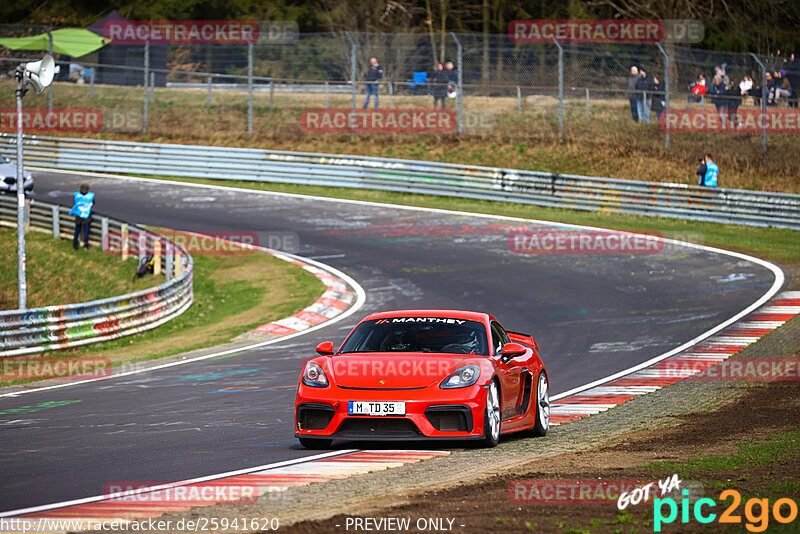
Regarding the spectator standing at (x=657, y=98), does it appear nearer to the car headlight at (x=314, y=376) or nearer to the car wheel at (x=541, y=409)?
the car wheel at (x=541, y=409)

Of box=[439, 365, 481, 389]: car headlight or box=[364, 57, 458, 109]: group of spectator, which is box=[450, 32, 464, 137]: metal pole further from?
box=[439, 365, 481, 389]: car headlight

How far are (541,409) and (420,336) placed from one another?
1.47 metres

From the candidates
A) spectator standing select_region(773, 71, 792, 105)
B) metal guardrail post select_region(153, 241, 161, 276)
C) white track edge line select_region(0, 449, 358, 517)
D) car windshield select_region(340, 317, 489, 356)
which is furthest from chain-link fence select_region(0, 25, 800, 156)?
white track edge line select_region(0, 449, 358, 517)

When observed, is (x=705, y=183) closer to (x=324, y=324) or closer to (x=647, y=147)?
(x=647, y=147)

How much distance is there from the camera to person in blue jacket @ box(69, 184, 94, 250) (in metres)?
24.9

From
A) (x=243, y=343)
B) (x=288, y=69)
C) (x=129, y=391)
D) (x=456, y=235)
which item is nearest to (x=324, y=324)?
(x=243, y=343)

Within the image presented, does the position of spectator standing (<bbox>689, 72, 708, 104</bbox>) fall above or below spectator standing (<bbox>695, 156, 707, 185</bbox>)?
above

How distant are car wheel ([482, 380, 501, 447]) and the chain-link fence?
22828 mm

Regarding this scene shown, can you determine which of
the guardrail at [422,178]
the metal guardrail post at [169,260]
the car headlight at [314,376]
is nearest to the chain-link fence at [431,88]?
the guardrail at [422,178]

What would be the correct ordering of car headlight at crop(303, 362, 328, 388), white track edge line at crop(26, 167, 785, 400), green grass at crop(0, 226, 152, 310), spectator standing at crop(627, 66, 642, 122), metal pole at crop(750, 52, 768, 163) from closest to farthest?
1. car headlight at crop(303, 362, 328, 388)
2. white track edge line at crop(26, 167, 785, 400)
3. green grass at crop(0, 226, 152, 310)
4. metal pole at crop(750, 52, 768, 163)
5. spectator standing at crop(627, 66, 642, 122)

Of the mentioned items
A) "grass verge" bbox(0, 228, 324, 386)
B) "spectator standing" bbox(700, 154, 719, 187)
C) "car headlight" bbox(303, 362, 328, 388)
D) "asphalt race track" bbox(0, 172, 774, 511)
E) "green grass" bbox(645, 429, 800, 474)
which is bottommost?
"grass verge" bbox(0, 228, 324, 386)

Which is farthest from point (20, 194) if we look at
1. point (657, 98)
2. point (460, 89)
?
point (657, 98)

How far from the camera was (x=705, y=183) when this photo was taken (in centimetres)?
2852

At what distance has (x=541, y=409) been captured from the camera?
34.0 feet
